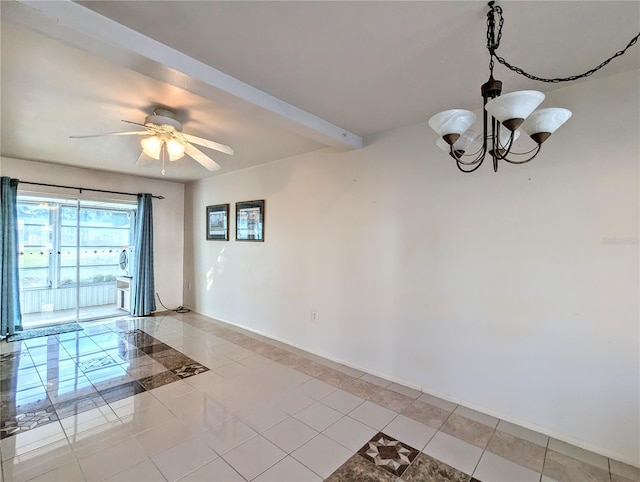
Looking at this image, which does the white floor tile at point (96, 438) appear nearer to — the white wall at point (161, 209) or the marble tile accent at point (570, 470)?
the marble tile accent at point (570, 470)

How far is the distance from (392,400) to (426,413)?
30 centimetres

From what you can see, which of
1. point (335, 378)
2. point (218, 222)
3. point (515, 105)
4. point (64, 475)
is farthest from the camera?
point (218, 222)

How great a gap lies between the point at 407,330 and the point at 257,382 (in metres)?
1.50

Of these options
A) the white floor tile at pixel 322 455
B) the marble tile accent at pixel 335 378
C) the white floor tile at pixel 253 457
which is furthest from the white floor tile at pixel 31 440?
the marble tile accent at pixel 335 378

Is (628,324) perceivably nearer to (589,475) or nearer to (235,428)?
(589,475)

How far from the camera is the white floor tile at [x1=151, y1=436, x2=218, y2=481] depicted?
1755 mm

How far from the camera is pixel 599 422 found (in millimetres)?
1952

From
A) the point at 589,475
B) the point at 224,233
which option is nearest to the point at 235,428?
the point at 589,475

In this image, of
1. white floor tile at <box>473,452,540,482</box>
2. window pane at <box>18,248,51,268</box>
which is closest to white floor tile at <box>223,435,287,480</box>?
white floor tile at <box>473,452,540,482</box>

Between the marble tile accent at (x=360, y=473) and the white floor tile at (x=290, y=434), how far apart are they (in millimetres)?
336

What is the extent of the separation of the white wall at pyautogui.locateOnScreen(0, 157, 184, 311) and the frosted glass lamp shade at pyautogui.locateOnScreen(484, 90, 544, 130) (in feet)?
18.4

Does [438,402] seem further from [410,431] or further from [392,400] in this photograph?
[410,431]

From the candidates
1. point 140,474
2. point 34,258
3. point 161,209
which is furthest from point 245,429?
point 34,258

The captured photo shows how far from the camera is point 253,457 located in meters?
1.88
